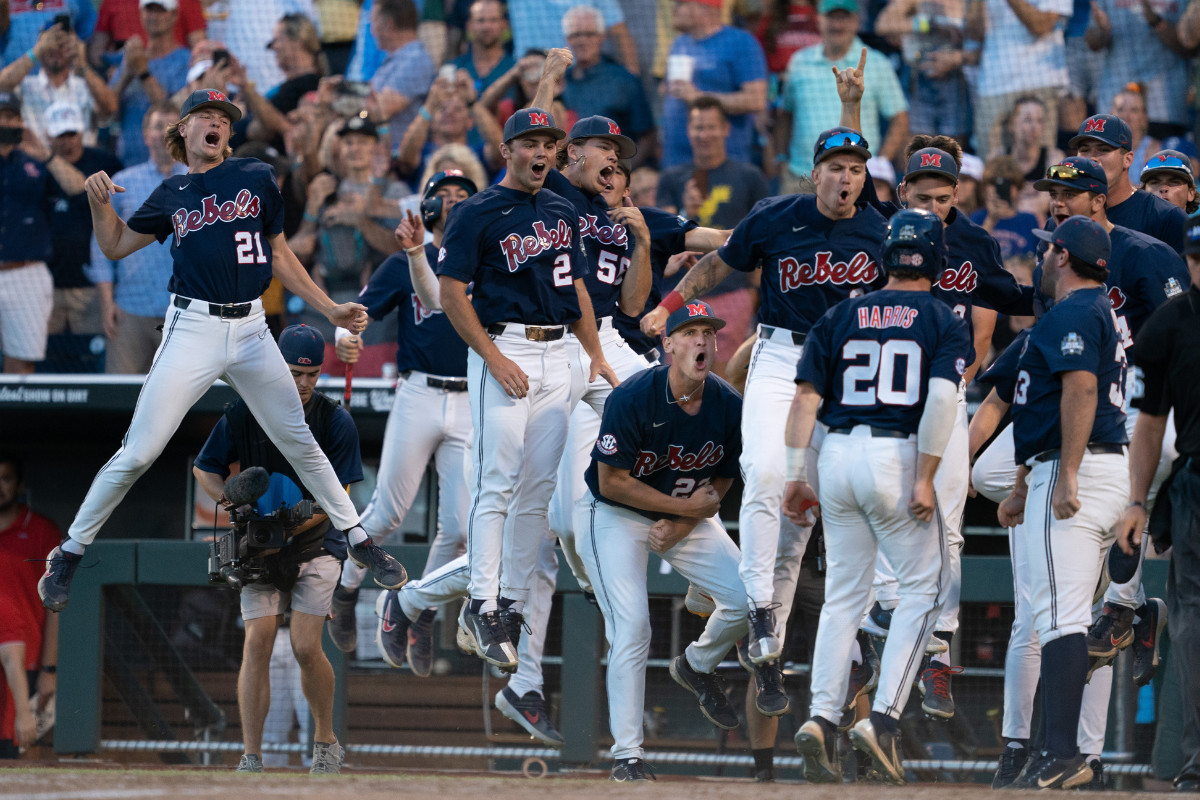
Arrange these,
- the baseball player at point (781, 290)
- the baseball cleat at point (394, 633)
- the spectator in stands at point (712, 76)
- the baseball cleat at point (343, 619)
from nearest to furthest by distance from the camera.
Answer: the baseball player at point (781, 290) < the baseball cleat at point (394, 633) < the baseball cleat at point (343, 619) < the spectator in stands at point (712, 76)

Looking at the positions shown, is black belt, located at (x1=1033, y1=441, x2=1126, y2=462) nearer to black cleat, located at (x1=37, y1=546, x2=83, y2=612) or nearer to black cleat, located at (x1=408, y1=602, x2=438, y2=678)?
black cleat, located at (x1=408, y1=602, x2=438, y2=678)

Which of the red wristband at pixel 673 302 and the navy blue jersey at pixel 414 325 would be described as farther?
the navy blue jersey at pixel 414 325

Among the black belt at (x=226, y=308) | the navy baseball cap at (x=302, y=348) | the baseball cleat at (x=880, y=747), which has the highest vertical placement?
the black belt at (x=226, y=308)

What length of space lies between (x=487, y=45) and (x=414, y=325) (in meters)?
3.04

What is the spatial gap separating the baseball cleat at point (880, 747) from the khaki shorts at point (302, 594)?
9.39 ft

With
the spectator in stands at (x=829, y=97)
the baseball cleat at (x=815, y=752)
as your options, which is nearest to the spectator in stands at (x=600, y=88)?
the spectator in stands at (x=829, y=97)

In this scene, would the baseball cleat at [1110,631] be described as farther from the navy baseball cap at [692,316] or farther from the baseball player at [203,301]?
the baseball player at [203,301]

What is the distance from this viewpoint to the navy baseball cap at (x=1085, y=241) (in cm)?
474

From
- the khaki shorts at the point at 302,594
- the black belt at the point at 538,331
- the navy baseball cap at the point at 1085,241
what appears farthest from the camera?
the khaki shorts at the point at 302,594

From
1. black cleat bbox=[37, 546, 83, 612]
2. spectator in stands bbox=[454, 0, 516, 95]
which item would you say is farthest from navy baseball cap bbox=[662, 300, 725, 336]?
spectator in stands bbox=[454, 0, 516, 95]

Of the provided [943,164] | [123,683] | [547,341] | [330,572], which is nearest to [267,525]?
[330,572]

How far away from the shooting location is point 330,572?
674cm

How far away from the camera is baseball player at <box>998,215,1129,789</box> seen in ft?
15.2

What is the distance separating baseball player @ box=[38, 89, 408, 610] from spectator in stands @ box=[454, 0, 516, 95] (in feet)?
12.4
